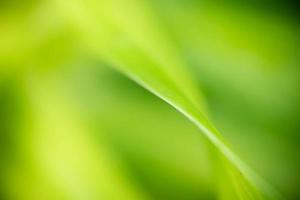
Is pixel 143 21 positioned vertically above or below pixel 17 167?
above

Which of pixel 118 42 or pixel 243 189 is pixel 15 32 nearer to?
pixel 118 42

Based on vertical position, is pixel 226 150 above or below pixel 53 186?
above

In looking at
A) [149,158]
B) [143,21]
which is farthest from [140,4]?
[149,158]

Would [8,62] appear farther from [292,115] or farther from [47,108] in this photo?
[292,115]

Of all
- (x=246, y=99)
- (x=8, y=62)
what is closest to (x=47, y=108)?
(x=8, y=62)
